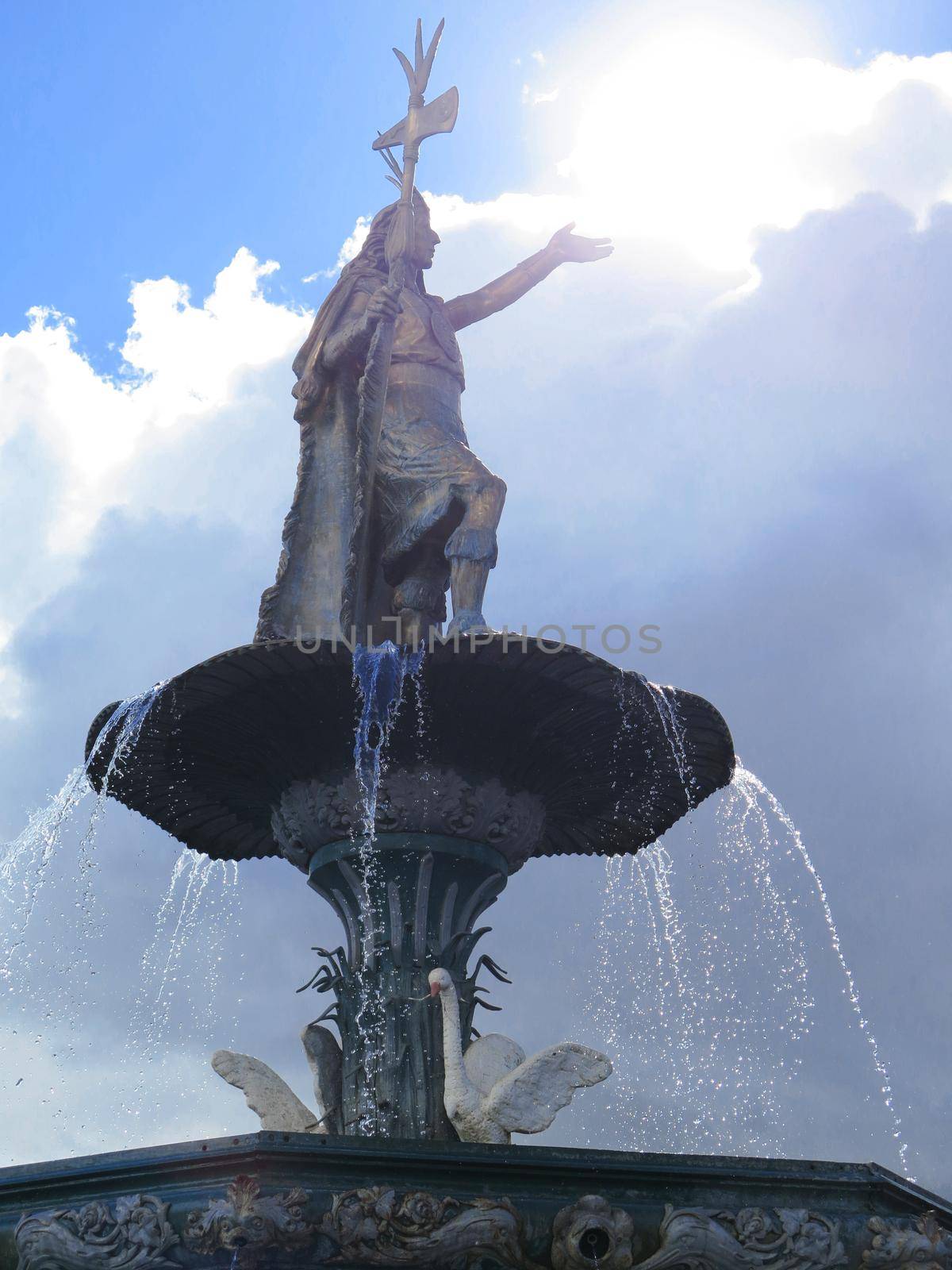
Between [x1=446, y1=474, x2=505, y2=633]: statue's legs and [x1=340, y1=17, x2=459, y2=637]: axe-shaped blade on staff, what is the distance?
0.63 m

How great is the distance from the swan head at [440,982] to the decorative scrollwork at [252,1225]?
2169 mm

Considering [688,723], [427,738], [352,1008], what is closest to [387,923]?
[352,1008]

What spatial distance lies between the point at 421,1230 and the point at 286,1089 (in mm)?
2319

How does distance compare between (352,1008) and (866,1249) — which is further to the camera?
(352,1008)

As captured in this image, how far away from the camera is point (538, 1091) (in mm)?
7199

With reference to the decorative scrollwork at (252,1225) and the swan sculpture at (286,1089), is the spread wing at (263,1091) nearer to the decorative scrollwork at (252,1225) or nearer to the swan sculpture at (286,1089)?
the swan sculpture at (286,1089)

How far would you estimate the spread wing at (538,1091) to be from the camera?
718 centimetres

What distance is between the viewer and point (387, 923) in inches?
334

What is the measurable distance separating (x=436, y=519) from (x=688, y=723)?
2.21 metres

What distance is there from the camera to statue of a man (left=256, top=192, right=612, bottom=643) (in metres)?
9.79

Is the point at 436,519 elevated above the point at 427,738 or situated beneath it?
elevated above

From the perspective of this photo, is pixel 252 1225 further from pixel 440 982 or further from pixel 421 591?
pixel 421 591

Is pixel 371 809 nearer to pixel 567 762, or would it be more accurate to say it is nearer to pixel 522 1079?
pixel 567 762

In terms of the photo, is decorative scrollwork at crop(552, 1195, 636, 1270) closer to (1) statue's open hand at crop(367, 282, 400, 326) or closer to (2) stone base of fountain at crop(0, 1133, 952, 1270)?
(2) stone base of fountain at crop(0, 1133, 952, 1270)
